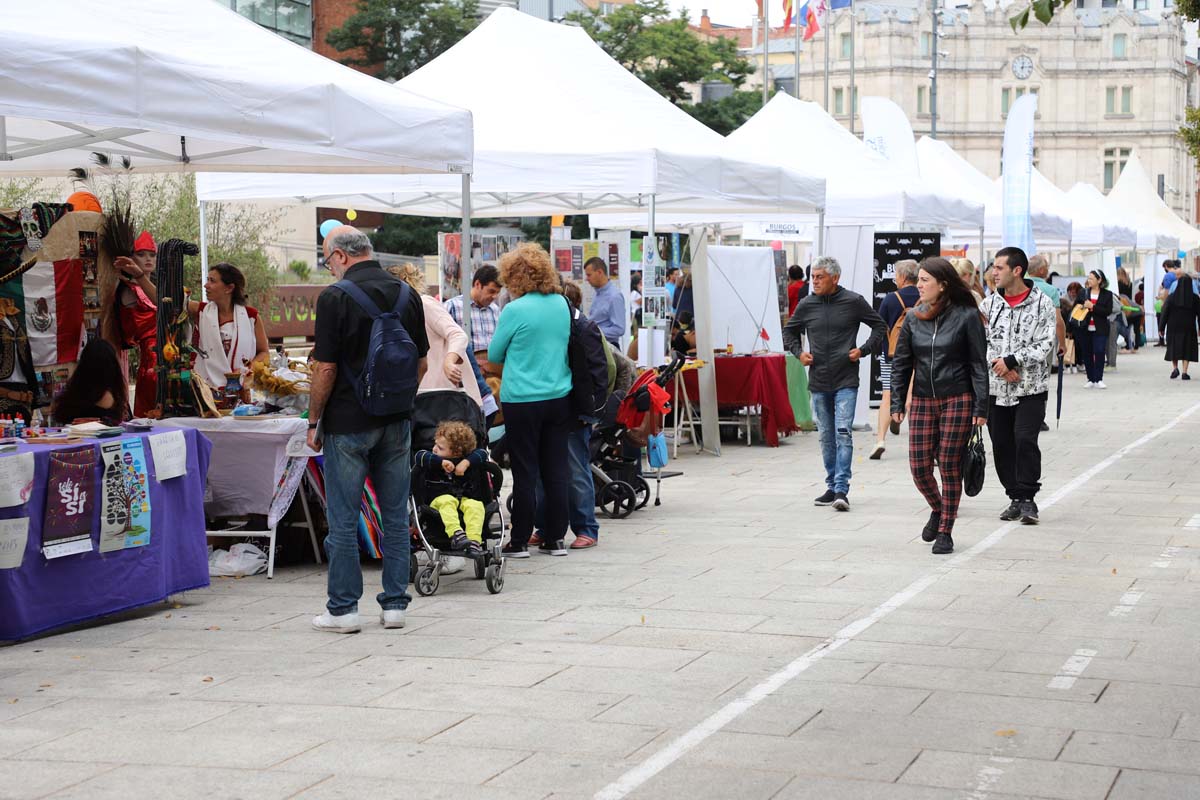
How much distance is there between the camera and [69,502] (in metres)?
7.32

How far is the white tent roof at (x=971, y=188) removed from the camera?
94.8 feet

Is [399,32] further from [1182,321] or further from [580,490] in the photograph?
[580,490]

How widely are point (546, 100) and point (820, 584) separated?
6802mm

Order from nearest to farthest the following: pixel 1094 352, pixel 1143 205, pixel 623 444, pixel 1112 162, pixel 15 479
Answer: pixel 15 479 → pixel 623 444 → pixel 1094 352 → pixel 1143 205 → pixel 1112 162

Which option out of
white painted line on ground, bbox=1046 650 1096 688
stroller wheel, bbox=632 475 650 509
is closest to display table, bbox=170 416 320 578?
stroller wheel, bbox=632 475 650 509

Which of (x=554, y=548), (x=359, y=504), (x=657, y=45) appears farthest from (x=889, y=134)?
(x=657, y=45)

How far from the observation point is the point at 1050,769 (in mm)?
5156

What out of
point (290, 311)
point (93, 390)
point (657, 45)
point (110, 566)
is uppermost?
point (657, 45)

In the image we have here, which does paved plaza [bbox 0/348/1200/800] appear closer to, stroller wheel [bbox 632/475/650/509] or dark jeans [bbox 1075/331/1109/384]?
stroller wheel [bbox 632/475/650/509]

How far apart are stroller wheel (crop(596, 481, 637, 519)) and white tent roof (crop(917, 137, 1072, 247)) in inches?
677

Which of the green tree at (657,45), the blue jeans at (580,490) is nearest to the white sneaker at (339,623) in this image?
the blue jeans at (580,490)

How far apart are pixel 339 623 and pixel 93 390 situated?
2.13m

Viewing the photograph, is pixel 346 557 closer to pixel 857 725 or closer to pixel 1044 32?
pixel 857 725

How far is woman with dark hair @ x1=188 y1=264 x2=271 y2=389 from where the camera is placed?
1017 centimetres
